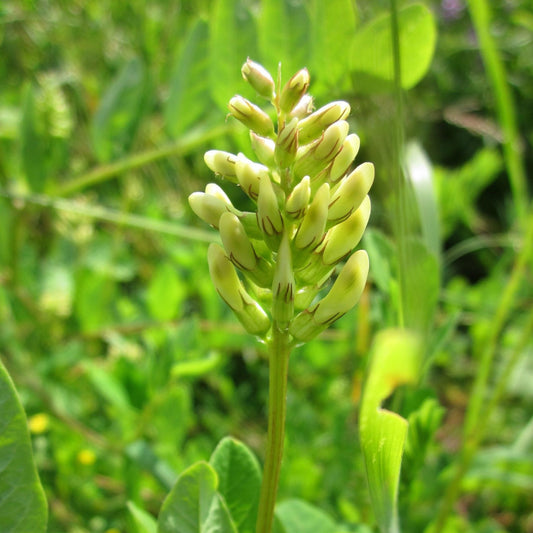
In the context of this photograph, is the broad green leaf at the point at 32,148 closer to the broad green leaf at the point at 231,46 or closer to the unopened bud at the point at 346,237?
the broad green leaf at the point at 231,46

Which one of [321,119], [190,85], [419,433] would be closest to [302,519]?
[419,433]

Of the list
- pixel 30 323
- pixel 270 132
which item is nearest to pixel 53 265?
pixel 30 323

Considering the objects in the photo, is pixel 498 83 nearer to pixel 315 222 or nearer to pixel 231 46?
pixel 231 46

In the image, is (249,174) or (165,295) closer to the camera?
(249,174)

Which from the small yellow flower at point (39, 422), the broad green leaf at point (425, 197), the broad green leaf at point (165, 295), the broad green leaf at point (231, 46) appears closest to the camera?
the broad green leaf at point (425, 197)

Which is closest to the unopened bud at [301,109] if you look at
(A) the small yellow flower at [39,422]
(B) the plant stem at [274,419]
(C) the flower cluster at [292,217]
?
(C) the flower cluster at [292,217]

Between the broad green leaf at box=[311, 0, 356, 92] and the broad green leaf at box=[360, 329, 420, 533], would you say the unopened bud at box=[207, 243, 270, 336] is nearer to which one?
the broad green leaf at box=[360, 329, 420, 533]

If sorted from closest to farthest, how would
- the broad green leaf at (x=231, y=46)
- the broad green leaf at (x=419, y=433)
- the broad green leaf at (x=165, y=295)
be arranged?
the broad green leaf at (x=419, y=433), the broad green leaf at (x=231, y=46), the broad green leaf at (x=165, y=295)

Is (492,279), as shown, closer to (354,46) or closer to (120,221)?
(120,221)
